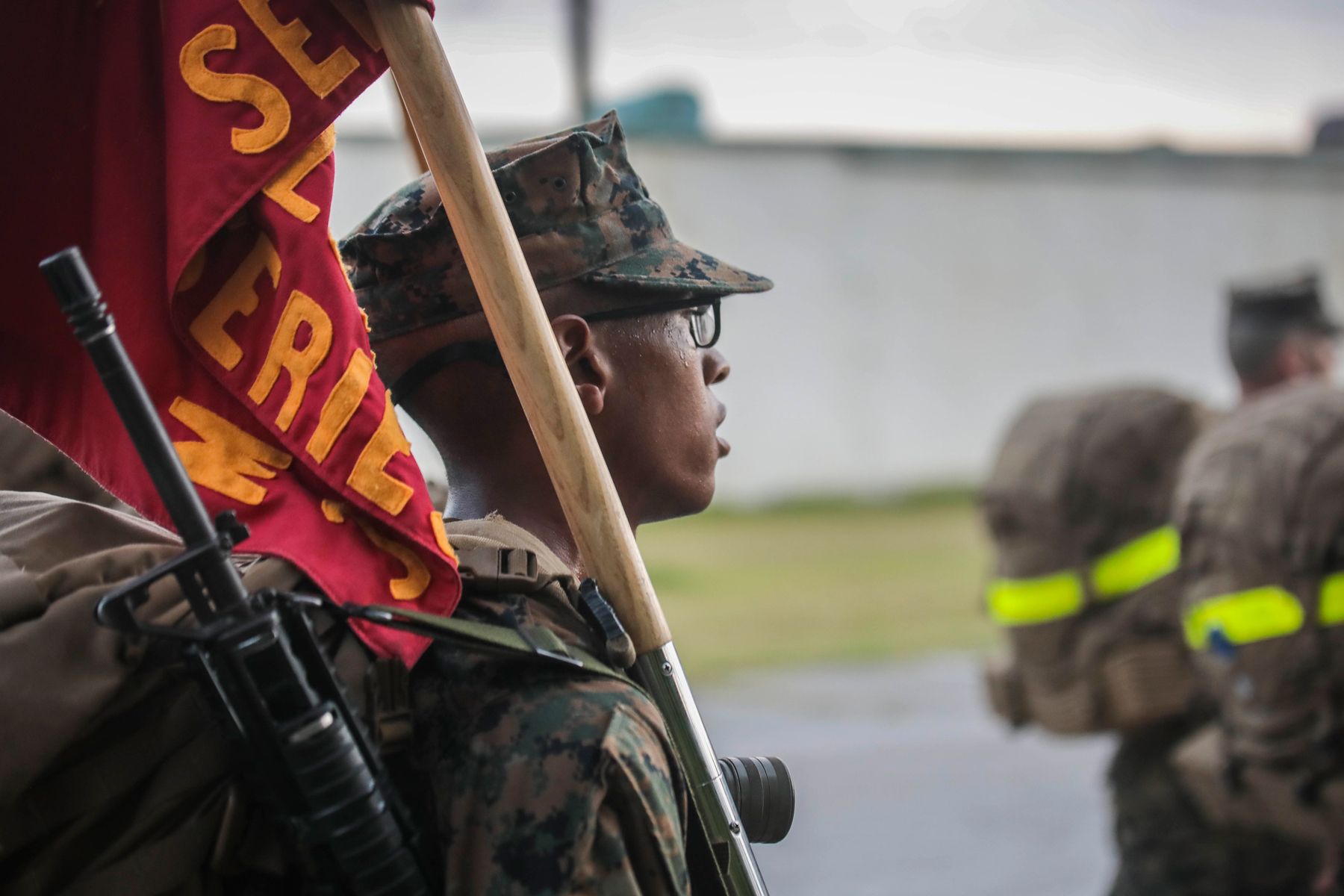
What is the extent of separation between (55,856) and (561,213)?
36.5 inches

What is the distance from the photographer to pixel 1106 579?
5285 mm

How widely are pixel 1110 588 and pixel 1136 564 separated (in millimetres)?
132

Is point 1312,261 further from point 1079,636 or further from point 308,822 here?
point 308,822

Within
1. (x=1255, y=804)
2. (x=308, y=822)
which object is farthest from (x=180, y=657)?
(x=1255, y=804)

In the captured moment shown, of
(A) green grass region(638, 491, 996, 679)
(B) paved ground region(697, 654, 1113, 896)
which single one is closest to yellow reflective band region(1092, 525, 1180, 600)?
(B) paved ground region(697, 654, 1113, 896)

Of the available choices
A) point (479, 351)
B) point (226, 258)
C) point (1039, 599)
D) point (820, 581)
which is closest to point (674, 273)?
point (479, 351)

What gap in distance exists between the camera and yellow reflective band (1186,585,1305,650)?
13.4 ft

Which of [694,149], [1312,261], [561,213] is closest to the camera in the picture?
[561,213]

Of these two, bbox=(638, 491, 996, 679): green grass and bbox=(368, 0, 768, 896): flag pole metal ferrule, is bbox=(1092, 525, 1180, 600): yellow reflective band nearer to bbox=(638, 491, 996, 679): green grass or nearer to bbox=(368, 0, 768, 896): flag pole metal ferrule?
bbox=(368, 0, 768, 896): flag pole metal ferrule

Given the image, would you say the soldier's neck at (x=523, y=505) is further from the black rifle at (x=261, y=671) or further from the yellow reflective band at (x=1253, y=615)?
the yellow reflective band at (x=1253, y=615)

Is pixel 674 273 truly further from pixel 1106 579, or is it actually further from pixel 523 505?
pixel 1106 579

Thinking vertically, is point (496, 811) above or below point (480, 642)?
A: below

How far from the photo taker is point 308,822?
1.33m

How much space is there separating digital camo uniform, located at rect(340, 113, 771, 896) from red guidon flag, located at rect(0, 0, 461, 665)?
0.10m
